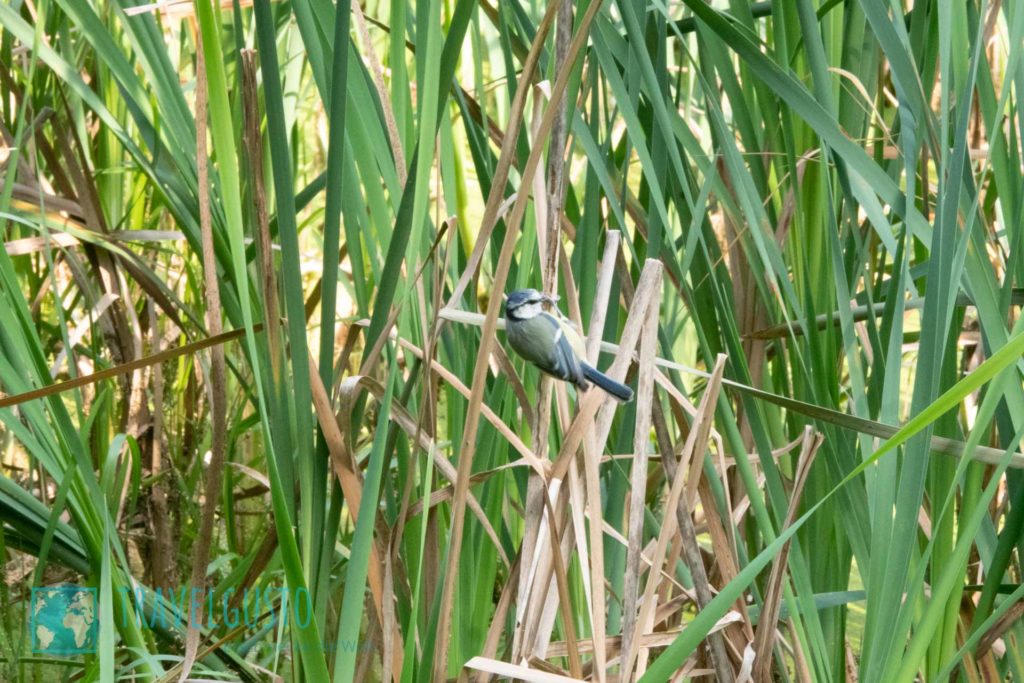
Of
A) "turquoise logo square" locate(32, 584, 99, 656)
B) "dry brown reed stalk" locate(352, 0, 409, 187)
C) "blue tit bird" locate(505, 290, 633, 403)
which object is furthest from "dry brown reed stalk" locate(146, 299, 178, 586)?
"blue tit bird" locate(505, 290, 633, 403)

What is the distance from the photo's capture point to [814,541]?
1.09m

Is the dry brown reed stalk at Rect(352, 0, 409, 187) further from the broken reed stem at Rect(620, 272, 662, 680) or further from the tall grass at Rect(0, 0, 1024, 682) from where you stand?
the broken reed stem at Rect(620, 272, 662, 680)

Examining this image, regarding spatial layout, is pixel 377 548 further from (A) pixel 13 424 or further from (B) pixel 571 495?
(A) pixel 13 424

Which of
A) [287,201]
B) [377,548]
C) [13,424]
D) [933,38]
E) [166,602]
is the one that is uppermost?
[933,38]

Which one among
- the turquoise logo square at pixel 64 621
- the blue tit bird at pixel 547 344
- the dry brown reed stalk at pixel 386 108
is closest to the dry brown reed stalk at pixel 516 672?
the blue tit bird at pixel 547 344

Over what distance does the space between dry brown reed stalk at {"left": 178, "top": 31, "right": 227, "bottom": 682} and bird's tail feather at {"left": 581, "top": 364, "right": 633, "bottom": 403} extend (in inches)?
12.2

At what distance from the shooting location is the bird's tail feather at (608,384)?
0.73 meters

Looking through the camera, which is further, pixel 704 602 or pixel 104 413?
pixel 104 413

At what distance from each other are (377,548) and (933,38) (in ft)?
2.40

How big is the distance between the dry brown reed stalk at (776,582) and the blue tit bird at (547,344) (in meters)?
0.24

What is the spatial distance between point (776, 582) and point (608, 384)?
1.03 feet

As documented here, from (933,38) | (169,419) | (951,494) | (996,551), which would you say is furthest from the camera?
(169,419)

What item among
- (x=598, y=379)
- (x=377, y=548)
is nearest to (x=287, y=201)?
(x=598, y=379)

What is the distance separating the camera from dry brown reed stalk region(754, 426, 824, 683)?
0.90 m
